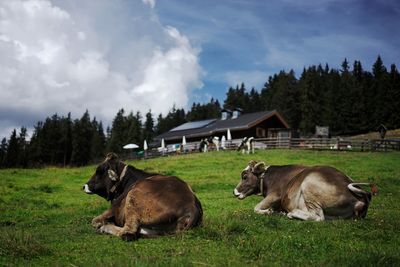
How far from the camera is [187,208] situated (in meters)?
8.04

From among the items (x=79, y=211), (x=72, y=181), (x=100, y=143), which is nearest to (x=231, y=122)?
(x=72, y=181)

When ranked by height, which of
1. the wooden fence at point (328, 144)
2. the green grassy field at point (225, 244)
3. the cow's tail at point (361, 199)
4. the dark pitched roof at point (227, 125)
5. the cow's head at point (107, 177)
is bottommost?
the green grassy field at point (225, 244)

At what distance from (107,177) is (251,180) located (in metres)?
4.51

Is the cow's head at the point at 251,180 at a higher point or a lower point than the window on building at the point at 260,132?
lower

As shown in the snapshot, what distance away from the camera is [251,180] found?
1289cm

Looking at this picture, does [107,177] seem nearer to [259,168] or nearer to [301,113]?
[259,168]

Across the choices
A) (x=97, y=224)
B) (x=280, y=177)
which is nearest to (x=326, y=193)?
(x=280, y=177)

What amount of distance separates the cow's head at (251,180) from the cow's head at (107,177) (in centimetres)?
410

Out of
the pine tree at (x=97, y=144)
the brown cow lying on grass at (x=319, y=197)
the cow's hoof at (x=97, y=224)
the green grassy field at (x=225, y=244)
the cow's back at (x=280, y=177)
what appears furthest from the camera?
the pine tree at (x=97, y=144)

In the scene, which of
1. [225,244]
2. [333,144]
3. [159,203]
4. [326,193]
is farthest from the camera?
[333,144]

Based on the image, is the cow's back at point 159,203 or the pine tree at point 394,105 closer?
the cow's back at point 159,203

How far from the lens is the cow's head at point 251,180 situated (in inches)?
503

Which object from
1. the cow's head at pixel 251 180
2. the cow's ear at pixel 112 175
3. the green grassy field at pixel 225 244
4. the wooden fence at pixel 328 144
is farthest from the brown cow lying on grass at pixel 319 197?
the wooden fence at pixel 328 144

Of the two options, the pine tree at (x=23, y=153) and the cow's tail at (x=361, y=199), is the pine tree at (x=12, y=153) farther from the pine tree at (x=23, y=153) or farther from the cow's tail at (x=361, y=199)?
the cow's tail at (x=361, y=199)
